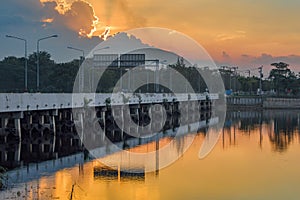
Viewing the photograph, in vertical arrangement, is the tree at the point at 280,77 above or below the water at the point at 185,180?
above

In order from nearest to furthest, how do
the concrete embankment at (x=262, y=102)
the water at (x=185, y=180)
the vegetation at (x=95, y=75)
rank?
1. the water at (x=185, y=180)
2. the vegetation at (x=95, y=75)
3. the concrete embankment at (x=262, y=102)

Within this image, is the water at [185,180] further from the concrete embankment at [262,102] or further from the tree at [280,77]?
the tree at [280,77]

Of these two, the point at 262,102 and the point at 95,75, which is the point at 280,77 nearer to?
the point at 262,102

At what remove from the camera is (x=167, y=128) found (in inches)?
2090

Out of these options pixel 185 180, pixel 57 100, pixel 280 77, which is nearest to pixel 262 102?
pixel 280 77

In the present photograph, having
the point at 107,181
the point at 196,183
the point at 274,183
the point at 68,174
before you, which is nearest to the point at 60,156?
the point at 68,174

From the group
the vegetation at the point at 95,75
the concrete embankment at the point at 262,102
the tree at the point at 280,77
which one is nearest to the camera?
the vegetation at the point at 95,75

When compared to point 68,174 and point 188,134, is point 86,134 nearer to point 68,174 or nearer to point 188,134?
point 188,134

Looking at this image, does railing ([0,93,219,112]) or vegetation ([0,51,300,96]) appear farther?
vegetation ([0,51,300,96])

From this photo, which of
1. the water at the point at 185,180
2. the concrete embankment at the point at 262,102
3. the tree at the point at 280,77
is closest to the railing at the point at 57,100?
the water at the point at 185,180

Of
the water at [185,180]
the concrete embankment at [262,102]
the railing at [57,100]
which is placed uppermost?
the railing at [57,100]

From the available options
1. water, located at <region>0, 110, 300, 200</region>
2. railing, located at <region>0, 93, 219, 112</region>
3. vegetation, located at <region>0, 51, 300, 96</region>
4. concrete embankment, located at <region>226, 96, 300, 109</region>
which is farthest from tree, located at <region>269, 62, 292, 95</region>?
water, located at <region>0, 110, 300, 200</region>

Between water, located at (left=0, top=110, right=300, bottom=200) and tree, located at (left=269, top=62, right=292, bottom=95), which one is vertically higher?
tree, located at (left=269, top=62, right=292, bottom=95)

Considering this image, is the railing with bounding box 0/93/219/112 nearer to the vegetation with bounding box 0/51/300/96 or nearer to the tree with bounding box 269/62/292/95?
the vegetation with bounding box 0/51/300/96
